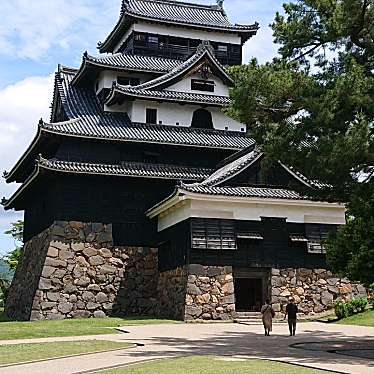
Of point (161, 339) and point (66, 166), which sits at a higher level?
point (66, 166)

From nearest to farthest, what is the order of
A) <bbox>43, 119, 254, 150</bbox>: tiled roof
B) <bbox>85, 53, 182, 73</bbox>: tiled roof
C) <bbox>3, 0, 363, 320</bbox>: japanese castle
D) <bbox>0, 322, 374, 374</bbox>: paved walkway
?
<bbox>0, 322, 374, 374</bbox>: paved walkway → <bbox>3, 0, 363, 320</bbox>: japanese castle → <bbox>43, 119, 254, 150</bbox>: tiled roof → <bbox>85, 53, 182, 73</bbox>: tiled roof

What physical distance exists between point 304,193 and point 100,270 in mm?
14512

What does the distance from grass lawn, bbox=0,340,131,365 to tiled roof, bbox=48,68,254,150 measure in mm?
14544

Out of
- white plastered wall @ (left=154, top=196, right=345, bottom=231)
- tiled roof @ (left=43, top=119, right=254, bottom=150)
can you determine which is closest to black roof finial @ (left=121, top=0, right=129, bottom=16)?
tiled roof @ (left=43, top=119, right=254, bottom=150)

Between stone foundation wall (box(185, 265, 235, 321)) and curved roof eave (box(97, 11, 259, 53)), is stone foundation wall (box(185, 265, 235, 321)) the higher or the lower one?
the lower one

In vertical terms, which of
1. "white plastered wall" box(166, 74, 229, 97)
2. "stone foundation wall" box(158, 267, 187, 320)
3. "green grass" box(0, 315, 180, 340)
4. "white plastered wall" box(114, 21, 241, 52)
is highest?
"white plastered wall" box(114, 21, 241, 52)

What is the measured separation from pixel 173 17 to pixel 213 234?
1829 centimetres

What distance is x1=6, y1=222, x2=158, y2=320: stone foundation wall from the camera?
3011 centimetres

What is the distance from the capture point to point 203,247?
2770 centimetres

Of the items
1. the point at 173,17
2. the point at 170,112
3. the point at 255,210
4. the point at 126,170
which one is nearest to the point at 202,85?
the point at 170,112

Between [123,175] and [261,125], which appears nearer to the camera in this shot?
[261,125]

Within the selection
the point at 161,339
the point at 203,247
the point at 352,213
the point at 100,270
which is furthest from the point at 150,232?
the point at 352,213

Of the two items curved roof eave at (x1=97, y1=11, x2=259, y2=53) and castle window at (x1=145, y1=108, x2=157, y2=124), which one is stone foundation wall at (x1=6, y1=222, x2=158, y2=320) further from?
curved roof eave at (x1=97, y1=11, x2=259, y2=53)

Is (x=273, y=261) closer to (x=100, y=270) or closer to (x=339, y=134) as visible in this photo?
(x=100, y=270)
